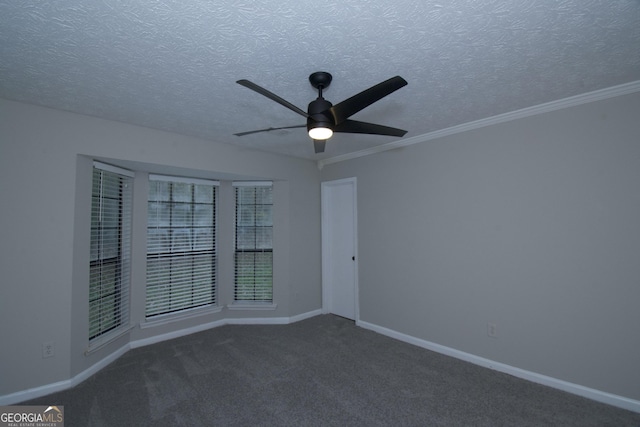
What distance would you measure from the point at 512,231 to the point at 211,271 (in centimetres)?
386

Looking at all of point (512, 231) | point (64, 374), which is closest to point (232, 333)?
point (64, 374)

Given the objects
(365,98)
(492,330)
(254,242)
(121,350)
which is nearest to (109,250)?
(121,350)

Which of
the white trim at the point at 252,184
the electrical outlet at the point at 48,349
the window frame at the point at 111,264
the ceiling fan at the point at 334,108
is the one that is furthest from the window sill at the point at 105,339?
the ceiling fan at the point at 334,108

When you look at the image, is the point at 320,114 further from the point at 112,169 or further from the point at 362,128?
the point at 112,169

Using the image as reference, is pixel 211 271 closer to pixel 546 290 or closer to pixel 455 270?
pixel 455 270

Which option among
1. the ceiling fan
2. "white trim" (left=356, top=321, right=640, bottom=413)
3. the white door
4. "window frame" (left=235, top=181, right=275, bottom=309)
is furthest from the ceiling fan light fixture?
"white trim" (left=356, top=321, right=640, bottom=413)

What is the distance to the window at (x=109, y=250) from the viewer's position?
9.83ft

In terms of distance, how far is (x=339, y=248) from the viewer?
183 inches

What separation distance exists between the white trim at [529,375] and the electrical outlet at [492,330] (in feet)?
0.89

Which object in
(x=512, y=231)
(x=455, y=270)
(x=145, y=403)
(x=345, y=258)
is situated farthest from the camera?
(x=345, y=258)

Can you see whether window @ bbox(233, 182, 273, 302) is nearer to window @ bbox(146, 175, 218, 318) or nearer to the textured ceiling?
window @ bbox(146, 175, 218, 318)

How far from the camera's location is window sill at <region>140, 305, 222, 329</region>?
3549 millimetres

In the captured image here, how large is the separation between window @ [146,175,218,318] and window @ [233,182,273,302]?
0.36 m

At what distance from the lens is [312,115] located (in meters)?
1.83
